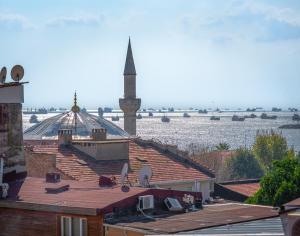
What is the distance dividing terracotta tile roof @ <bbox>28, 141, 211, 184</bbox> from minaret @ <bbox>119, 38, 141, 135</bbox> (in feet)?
82.9

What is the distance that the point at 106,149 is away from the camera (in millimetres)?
33875

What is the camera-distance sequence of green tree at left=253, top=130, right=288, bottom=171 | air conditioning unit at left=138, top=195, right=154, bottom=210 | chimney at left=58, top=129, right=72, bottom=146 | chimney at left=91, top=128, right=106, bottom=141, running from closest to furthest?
air conditioning unit at left=138, top=195, right=154, bottom=210 → chimney at left=58, top=129, right=72, bottom=146 → chimney at left=91, top=128, right=106, bottom=141 → green tree at left=253, top=130, right=288, bottom=171

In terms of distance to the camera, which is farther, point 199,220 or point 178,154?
point 178,154

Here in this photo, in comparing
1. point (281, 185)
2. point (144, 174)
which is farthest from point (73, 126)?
point (144, 174)

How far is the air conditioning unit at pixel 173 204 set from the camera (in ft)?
65.7

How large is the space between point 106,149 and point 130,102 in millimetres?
28754

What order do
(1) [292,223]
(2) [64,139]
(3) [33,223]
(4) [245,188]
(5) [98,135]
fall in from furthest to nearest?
(4) [245,188] < (5) [98,135] < (2) [64,139] < (3) [33,223] < (1) [292,223]

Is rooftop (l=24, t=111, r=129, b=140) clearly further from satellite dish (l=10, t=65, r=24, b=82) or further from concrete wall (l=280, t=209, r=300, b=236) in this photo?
concrete wall (l=280, t=209, r=300, b=236)

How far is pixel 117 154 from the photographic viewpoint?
3394 cm

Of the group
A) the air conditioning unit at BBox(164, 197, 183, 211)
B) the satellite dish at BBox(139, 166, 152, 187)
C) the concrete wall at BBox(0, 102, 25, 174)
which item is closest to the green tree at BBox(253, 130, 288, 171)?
the satellite dish at BBox(139, 166, 152, 187)

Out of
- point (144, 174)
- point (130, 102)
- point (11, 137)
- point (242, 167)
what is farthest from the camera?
point (242, 167)

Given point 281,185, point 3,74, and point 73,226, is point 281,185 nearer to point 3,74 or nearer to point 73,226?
point 3,74

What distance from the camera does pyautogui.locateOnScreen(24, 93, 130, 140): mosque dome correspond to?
43656 millimetres

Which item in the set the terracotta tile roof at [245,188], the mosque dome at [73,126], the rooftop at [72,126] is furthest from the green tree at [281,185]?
the rooftop at [72,126]
